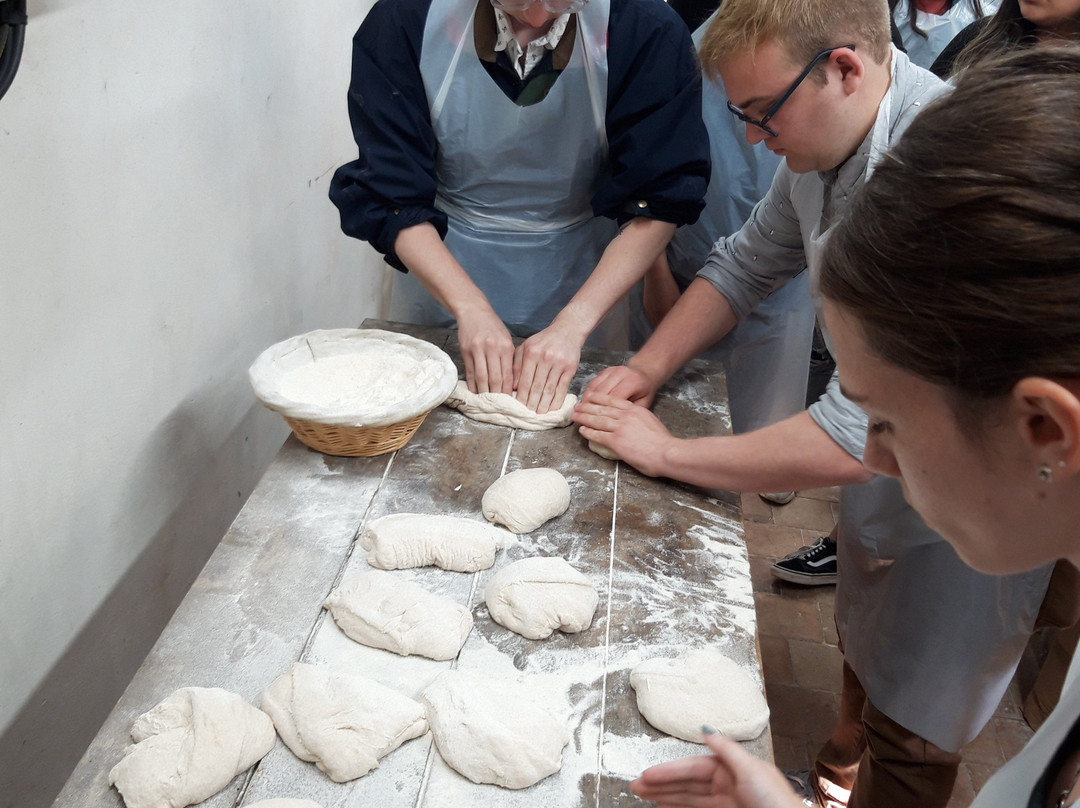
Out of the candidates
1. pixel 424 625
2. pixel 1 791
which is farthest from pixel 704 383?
pixel 1 791

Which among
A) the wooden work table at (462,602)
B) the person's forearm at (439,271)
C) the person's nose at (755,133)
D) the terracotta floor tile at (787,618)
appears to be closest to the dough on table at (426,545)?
the wooden work table at (462,602)

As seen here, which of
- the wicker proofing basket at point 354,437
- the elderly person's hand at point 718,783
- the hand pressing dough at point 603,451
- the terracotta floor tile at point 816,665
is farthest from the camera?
the terracotta floor tile at point 816,665

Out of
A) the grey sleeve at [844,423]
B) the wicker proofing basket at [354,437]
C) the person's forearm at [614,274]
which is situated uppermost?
the person's forearm at [614,274]

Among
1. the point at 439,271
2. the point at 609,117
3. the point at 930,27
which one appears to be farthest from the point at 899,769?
the point at 930,27

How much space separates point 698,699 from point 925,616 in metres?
0.78

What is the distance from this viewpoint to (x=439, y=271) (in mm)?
2041

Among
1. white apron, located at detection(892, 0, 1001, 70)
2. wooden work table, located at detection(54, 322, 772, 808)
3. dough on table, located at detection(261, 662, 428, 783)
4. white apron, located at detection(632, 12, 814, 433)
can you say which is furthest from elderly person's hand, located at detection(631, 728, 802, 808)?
white apron, located at detection(892, 0, 1001, 70)

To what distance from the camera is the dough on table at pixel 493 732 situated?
1.12m

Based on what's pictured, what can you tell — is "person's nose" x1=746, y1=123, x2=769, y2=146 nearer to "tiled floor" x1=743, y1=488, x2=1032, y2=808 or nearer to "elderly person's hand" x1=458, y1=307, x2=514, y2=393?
"elderly person's hand" x1=458, y1=307, x2=514, y2=393

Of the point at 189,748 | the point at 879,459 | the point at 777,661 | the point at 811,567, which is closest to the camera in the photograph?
the point at 879,459

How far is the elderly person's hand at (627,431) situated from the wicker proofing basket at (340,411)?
32cm

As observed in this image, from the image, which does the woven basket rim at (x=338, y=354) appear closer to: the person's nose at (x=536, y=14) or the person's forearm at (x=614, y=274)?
the person's forearm at (x=614, y=274)

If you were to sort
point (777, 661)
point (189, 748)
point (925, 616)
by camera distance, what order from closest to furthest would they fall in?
1. point (189, 748)
2. point (925, 616)
3. point (777, 661)

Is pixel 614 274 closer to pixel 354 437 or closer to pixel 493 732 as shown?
pixel 354 437
